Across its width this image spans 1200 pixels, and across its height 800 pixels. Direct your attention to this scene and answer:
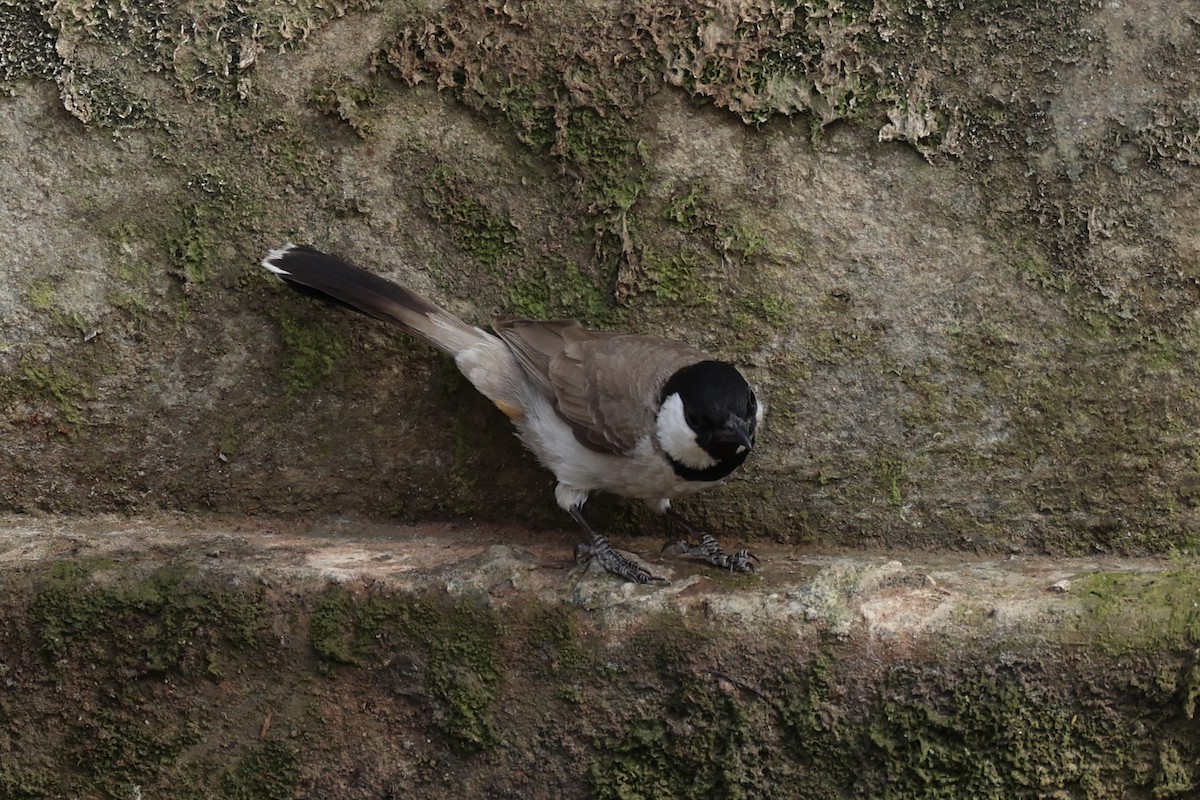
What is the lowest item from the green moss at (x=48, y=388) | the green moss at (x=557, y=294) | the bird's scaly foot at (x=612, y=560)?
the bird's scaly foot at (x=612, y=560)

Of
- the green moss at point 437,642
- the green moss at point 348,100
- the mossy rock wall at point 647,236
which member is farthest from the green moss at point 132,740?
the green moss at point 348,100

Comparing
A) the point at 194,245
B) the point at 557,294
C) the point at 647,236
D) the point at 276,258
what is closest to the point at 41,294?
the point at 194,245

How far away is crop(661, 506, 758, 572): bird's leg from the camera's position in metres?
4.14

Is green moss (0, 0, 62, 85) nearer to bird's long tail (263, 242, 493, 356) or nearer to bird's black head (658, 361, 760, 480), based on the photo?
bird's long tail (263, 242, 493, 356)

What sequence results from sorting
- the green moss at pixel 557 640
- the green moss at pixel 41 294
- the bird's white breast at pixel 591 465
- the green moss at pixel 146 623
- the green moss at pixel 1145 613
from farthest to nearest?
1. the green moss at pixel 41 294
2. the bird's white breast at pixel 591 465
3. the green moss at pixel 146 623
4. the green moss at pixel 557 640
5. the green moss at pixel 1145 613

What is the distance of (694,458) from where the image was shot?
4156mm

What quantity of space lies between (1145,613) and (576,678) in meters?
1.82

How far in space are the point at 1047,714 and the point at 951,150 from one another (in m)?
2.17

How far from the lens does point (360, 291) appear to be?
14.3 feet

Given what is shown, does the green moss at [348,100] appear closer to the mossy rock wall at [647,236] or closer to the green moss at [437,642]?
the mossy rock wall at [647,236]

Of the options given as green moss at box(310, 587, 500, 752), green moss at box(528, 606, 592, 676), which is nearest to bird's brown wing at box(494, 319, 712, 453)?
green moss at box(528, 606, 592, 676)

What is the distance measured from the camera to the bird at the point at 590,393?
415cm

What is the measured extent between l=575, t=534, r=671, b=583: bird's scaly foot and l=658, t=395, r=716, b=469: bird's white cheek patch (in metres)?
0.42

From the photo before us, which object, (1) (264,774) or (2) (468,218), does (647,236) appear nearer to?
(2) (468,218)
